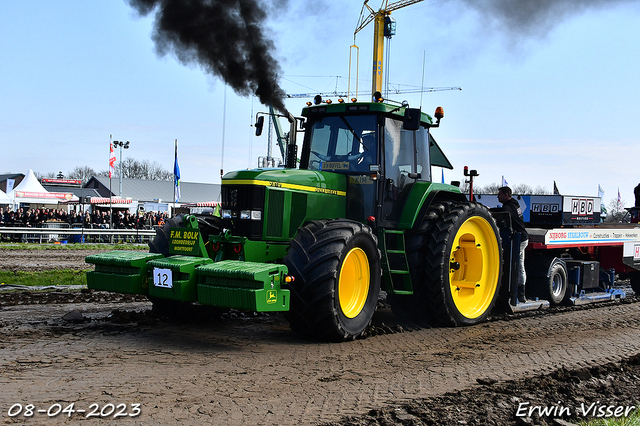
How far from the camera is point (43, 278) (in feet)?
41.7

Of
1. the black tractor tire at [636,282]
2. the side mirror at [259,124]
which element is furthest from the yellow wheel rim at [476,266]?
the black tractor tire at [636,282]

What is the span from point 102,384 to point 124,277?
238 centimetres

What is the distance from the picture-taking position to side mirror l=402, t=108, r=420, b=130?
784 centimetres

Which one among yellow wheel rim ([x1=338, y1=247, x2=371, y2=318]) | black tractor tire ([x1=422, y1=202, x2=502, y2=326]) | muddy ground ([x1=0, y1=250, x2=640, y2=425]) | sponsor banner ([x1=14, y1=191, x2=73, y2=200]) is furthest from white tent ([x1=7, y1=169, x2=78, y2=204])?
yellow wheel rim ([x1=338, y1=247, x2=371, y2=318])

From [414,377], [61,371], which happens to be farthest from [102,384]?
[414,377]

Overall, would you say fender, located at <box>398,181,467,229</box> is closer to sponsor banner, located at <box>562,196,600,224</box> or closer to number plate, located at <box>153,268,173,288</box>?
number plate, located at <box>153,268,173,288</box>

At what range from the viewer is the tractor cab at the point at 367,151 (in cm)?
811

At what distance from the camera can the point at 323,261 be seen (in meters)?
6.40

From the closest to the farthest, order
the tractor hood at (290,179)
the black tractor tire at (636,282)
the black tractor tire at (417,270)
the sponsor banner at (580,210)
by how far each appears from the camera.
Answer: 1. the tractor hood at (290,179)
2. the black tractor tire at (417,270)
3. the sponsor banner at (580,210)
4. the black tractor tire at (636,282)

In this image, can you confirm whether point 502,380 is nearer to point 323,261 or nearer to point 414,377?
point 414,377

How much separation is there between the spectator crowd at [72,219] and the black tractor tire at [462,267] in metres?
21.3

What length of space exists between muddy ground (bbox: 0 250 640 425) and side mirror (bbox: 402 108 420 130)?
2585 millimetres

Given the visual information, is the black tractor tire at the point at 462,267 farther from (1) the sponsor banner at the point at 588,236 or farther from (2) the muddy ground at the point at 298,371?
(1) the sponsor banner at the point at 588,236

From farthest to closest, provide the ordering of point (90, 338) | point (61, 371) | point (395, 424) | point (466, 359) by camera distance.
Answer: point (90, 338) < point (466, 359) < point (61, 371) < point (395, 424)
